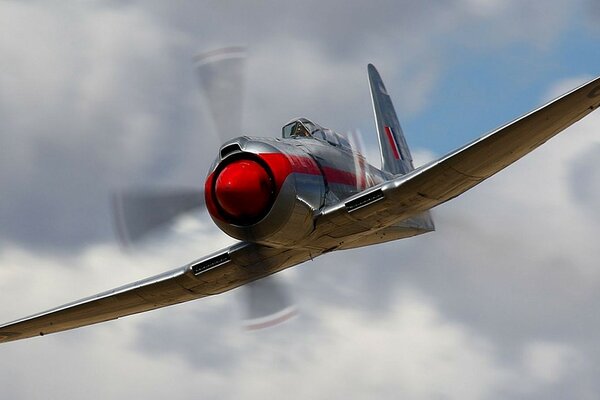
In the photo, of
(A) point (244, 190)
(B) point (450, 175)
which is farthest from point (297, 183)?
(B) point (450, 175)

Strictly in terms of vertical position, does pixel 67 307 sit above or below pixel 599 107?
above

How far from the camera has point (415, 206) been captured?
17.4 meters

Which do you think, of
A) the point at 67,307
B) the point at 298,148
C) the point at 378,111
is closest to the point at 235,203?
the point at 298,148

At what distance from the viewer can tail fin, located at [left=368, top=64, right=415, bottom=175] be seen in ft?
83.5

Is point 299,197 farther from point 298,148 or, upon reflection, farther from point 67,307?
point 67,307

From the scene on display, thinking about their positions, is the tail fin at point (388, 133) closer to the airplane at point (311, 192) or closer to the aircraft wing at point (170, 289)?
the airplane at point (311, 192)

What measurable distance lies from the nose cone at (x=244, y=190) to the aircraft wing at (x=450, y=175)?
5.03 ft

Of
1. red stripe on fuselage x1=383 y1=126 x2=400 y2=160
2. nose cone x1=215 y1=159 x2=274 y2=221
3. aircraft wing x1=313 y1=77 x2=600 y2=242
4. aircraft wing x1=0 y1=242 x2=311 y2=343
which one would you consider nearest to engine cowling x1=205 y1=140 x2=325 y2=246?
nose cone x1=215 y1=159 x2=274 y2=221

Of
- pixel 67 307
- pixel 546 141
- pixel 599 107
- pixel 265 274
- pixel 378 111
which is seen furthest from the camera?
pixel 378 111

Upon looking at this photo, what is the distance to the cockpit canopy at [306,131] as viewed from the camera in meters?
18.6

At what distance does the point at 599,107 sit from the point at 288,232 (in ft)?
18.9

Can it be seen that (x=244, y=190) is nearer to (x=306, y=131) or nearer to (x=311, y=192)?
(x=311, y=192)

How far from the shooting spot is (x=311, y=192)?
16.9 meters

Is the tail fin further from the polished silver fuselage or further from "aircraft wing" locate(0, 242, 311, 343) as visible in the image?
"aircraft wing" locate(0, 242, 311, 343)
